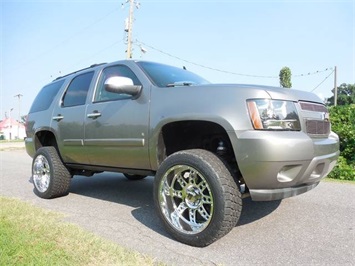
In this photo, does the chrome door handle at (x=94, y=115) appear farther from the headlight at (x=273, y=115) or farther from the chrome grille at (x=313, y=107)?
the chrome grille at (x=313, y=107)

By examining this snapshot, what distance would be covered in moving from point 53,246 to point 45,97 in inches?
135

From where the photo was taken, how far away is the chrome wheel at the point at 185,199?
2.86 meters

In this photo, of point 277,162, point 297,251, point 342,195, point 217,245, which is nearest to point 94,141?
point 217,245

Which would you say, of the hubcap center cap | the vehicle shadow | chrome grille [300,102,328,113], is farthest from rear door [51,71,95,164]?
chrome grille [300,102,328,113]

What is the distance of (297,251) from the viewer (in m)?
2.66

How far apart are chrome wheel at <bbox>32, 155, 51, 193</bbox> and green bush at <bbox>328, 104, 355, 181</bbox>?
5.68 m

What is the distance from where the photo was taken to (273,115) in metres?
2.65

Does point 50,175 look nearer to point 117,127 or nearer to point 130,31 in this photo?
point 117,127

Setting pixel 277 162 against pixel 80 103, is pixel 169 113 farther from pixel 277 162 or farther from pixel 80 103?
pixel 80 103

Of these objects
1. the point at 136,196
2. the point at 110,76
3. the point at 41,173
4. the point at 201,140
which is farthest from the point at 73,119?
the point at 201,140

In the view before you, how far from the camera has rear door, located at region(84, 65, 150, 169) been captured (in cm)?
344

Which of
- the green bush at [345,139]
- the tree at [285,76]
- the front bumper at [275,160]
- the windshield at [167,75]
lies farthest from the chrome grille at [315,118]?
the tree at [285,76]

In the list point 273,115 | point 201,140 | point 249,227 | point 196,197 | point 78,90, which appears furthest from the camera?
point 78,90

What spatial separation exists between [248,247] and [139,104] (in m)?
1.86
